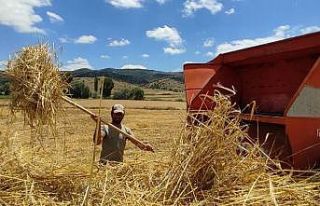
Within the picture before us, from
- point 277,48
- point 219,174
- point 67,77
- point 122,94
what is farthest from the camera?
point 122,94

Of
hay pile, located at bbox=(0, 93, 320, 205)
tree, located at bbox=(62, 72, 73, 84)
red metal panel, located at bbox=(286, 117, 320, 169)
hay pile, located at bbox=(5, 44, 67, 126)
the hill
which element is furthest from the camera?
the hill

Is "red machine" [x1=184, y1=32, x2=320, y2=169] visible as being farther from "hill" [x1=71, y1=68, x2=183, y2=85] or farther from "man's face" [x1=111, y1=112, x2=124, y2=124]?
"man's face" [x1=111, y1=112, x2=124, y2=124]

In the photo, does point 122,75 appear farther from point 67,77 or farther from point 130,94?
point 67,77

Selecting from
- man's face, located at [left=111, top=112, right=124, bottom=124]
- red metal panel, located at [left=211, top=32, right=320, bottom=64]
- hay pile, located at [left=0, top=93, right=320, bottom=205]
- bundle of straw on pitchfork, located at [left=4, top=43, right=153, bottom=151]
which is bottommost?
hay pile, located at [left=0, top=93, right=320, bottom=205]

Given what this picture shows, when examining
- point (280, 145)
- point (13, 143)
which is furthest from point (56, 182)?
point (280, 145)

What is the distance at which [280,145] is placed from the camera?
15.6ft

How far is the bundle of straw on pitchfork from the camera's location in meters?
3.84

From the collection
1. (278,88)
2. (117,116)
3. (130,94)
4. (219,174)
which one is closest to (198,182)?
(219,174)

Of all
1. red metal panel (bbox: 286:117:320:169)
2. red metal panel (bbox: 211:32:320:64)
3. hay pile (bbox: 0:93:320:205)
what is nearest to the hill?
red metal panel (bbox: 211:32:320:64)

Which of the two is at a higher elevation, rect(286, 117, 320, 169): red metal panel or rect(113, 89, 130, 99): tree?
rect(113, 89, 130, 99): tree

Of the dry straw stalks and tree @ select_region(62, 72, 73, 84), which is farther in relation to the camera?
tree @ select_region(62, 72, 73, 84)

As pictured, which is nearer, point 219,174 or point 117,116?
point 219,174

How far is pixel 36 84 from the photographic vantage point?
3805mm

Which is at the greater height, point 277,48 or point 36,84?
point 277,48
